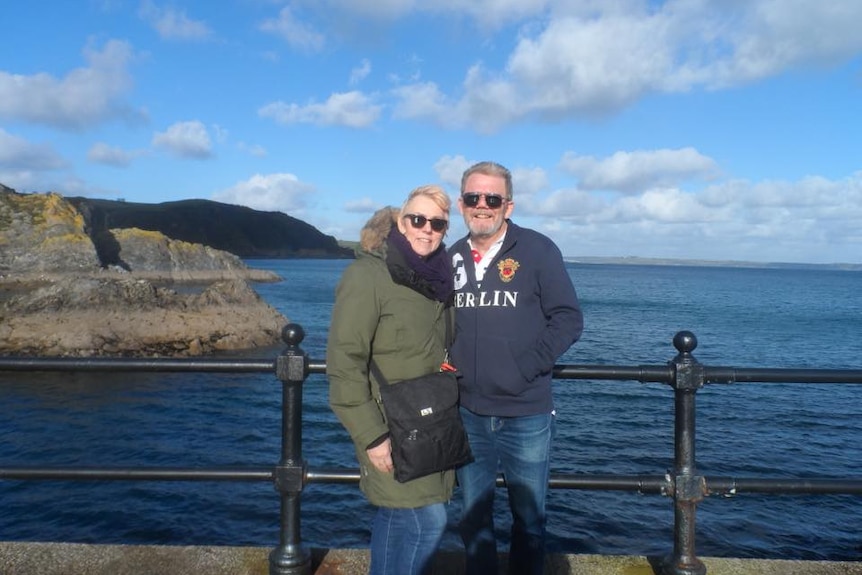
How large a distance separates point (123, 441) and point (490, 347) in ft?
55.7

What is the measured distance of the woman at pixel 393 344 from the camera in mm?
2514

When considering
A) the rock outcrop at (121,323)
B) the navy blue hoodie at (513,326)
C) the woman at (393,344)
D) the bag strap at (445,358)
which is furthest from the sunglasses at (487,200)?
the rock outcrop at (121,323)

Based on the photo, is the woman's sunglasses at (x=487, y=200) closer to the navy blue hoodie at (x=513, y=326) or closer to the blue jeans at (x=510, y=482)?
the navy blue hoodie at (x=513, y=326)

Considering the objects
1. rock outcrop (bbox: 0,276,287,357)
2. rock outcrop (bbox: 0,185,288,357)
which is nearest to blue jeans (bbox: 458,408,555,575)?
rock outcrop (bbox: 0,185,288,357)

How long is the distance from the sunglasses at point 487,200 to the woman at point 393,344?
0.96ft

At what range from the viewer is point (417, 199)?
266 centimetres

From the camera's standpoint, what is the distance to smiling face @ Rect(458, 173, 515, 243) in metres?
2.95

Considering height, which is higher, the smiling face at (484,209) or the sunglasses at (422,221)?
the smiling face at (484,209)

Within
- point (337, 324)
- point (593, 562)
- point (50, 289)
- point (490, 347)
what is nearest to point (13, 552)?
point (337, 324)

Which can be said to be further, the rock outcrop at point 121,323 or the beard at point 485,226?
the rock outcrop at point 121,323

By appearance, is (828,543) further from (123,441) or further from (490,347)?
(123,441)

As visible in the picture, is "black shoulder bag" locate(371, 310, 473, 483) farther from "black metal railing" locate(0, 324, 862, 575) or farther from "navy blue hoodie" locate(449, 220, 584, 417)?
"black metal railing" locate(0, 324, 862, 575)

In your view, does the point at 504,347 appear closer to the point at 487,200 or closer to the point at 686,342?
the point at 487,200

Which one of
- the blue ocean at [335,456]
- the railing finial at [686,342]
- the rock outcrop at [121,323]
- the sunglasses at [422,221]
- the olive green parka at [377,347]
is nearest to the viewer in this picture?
the olive green parka at [377,347]
